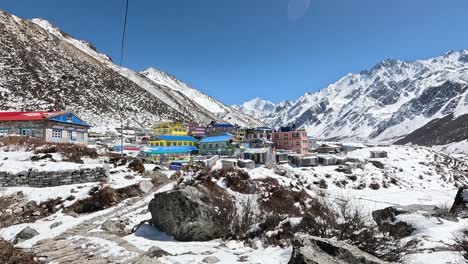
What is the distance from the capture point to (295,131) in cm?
7881

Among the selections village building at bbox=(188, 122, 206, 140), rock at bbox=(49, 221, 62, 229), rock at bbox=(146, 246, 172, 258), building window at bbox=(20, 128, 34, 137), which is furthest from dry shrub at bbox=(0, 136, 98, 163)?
village building at bbox=(188, 122, 206, 140)

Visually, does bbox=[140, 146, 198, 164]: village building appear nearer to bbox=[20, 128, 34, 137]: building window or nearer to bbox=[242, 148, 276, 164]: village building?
bbox=[242, 148, 276, 164]: village building

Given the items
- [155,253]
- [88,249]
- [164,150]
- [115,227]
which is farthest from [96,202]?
[164,150]

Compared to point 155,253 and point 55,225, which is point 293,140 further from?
point 155,253

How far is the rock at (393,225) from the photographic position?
33.1ft

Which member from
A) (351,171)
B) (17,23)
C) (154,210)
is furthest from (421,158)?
(17,23)

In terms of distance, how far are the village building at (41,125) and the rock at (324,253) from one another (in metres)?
38.6

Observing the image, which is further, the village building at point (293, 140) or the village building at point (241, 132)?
the village building at point (241, 132)

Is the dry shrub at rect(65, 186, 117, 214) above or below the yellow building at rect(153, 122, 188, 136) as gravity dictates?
below

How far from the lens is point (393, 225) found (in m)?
11.0

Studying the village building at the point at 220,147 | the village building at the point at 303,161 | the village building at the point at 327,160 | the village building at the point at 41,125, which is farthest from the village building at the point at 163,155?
the village building at the point at 327,160

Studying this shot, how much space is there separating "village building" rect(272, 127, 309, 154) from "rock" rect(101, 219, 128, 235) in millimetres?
67731

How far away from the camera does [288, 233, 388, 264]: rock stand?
18.9 ft

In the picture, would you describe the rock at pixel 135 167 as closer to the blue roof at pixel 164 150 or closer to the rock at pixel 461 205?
the blue roof at pixel 164 150
